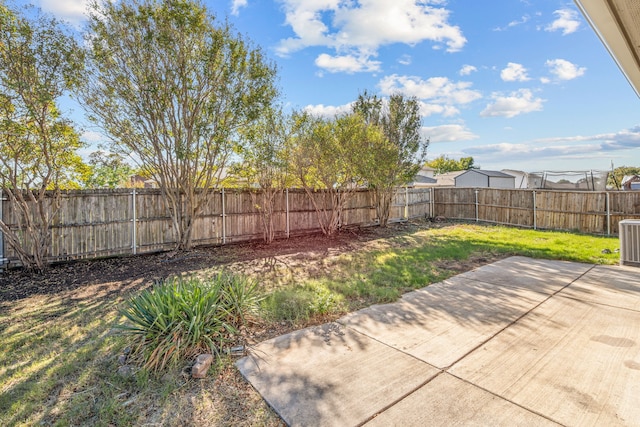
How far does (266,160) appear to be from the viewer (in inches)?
318

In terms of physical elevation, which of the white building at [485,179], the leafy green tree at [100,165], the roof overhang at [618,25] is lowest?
the leafy green tree at [100,165]

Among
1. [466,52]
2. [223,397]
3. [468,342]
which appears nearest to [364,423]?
[223,397]

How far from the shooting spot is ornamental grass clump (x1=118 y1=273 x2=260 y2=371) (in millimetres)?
2591

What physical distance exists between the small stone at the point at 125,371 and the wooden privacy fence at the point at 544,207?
494 inches

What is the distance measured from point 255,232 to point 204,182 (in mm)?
2155

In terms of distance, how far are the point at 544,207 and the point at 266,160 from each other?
10.3 meters

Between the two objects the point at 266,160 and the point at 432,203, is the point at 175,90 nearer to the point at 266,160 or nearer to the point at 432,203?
the point at 266,160

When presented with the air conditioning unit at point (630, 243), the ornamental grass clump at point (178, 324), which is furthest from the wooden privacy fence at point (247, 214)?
the ornamental grass clump at point (178, 324)

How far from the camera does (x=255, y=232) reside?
9266 millimetres

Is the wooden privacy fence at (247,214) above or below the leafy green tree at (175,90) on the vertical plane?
below

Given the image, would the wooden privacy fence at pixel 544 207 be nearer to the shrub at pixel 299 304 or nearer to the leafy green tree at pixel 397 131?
the leafy green tree at pixel 397 131

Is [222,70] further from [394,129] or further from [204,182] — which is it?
[394,129]

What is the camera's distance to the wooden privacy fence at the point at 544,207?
916 cm

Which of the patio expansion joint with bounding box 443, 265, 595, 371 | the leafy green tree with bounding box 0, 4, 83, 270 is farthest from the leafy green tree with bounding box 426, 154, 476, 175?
the leafy green tree with bounding box 0, 4, 83, 270
